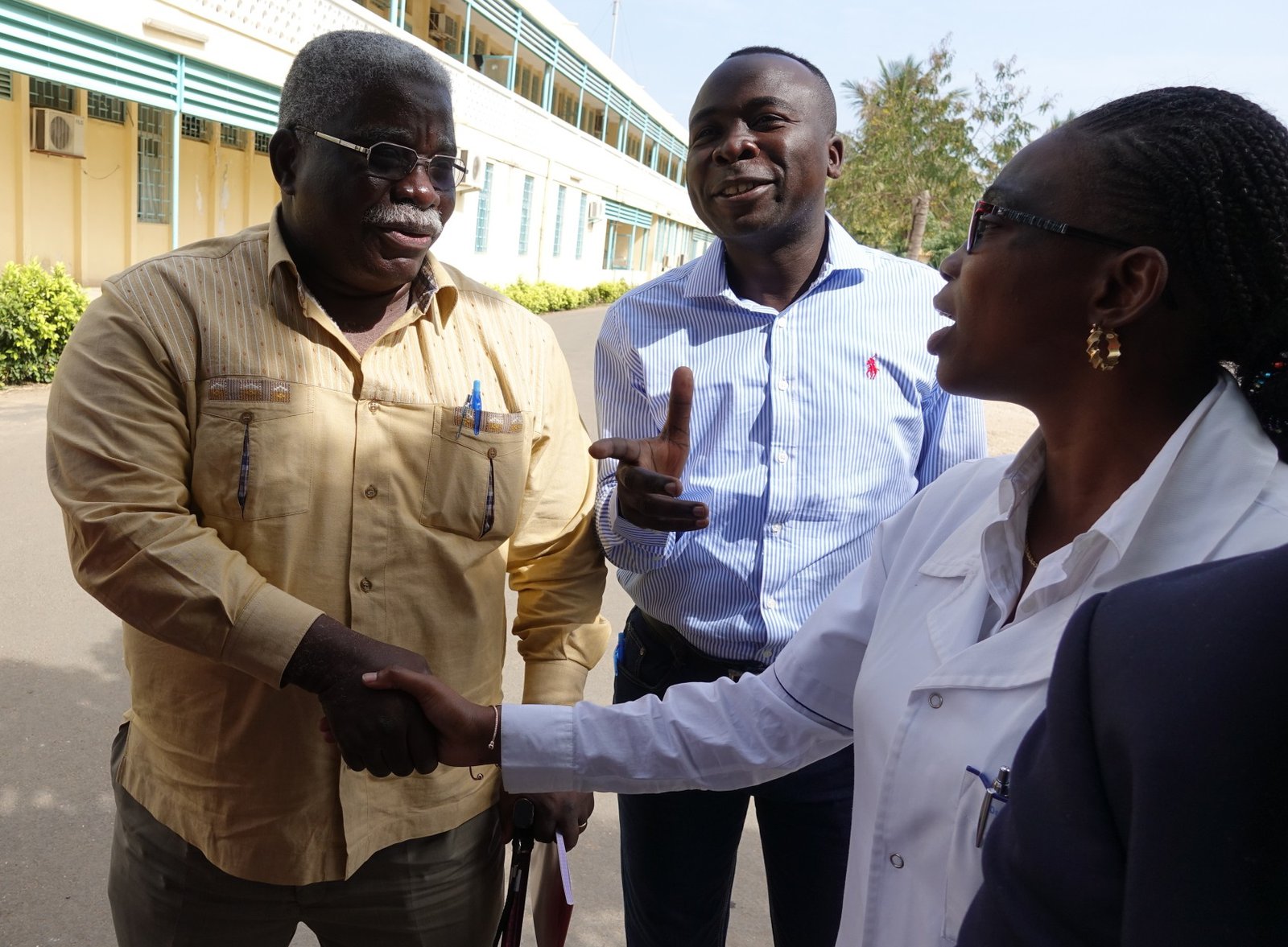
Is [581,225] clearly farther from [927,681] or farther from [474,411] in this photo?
[927,681]

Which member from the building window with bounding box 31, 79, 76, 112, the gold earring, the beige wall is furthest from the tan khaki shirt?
the building window with bounding box 31, 79, 76, 112

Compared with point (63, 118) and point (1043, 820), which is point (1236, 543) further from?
point (63, 118)

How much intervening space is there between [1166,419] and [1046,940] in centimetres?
80

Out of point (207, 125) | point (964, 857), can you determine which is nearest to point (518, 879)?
point (964, 857)

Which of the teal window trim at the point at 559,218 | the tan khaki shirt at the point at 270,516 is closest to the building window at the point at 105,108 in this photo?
the teal window trim at the point at 559,218

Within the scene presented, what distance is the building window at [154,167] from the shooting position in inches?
644

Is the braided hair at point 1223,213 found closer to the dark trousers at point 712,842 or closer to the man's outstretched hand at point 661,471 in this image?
the man's outstretched hand at point 661,471

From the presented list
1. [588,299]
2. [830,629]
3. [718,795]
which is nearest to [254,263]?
[830,629]

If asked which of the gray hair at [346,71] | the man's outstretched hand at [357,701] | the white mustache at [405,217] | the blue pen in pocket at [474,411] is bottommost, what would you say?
the man's outstretched hand at [357,701]

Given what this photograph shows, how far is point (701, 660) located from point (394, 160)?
1.34 meters

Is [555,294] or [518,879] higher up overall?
[555,294]

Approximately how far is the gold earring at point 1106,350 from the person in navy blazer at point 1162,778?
608 mm

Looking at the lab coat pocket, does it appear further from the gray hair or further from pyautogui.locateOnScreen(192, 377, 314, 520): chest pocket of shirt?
the gray hair

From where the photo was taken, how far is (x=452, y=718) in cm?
193
